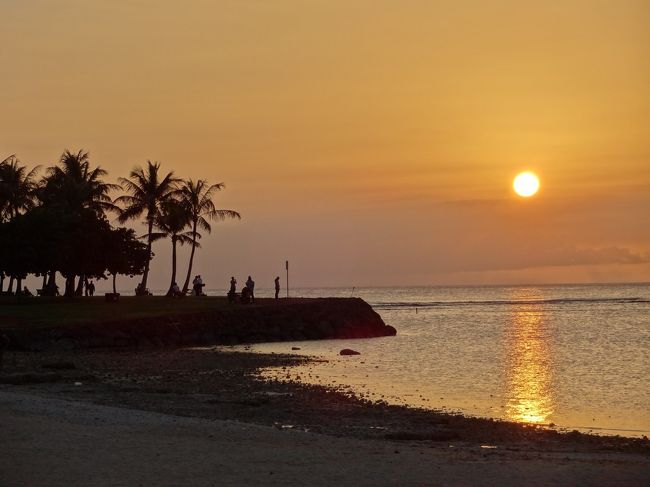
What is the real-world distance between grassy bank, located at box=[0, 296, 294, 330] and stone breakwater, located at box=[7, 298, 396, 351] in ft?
3.51

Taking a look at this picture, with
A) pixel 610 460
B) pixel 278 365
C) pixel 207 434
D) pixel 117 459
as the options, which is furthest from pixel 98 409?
pixel 278 365

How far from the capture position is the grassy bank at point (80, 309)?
50.9m

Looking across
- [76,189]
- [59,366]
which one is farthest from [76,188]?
[59,366]

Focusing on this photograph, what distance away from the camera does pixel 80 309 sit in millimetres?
59125

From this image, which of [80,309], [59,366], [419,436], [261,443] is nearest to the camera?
[261,443]

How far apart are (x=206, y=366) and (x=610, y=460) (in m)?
25.0

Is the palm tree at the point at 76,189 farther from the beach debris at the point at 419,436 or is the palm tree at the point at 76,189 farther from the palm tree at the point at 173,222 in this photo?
the beach debris at the point at 419,436

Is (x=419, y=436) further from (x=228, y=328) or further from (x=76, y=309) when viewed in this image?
(x=76, y=309)

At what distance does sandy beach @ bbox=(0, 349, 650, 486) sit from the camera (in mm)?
13953

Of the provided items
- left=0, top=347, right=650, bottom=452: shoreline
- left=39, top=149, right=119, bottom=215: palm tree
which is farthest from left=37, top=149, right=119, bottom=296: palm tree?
left=0, top=347, right=650, bottom=452: shoreline

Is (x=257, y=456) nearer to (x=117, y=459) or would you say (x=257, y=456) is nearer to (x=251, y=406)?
(x=117, y=459)

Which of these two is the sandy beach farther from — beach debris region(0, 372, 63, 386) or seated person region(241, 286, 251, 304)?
seated person region(241, 286, 251, 304)

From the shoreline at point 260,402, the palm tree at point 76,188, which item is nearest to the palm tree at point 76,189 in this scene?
the palm tree at point 76,188

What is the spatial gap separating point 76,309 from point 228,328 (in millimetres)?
10345
